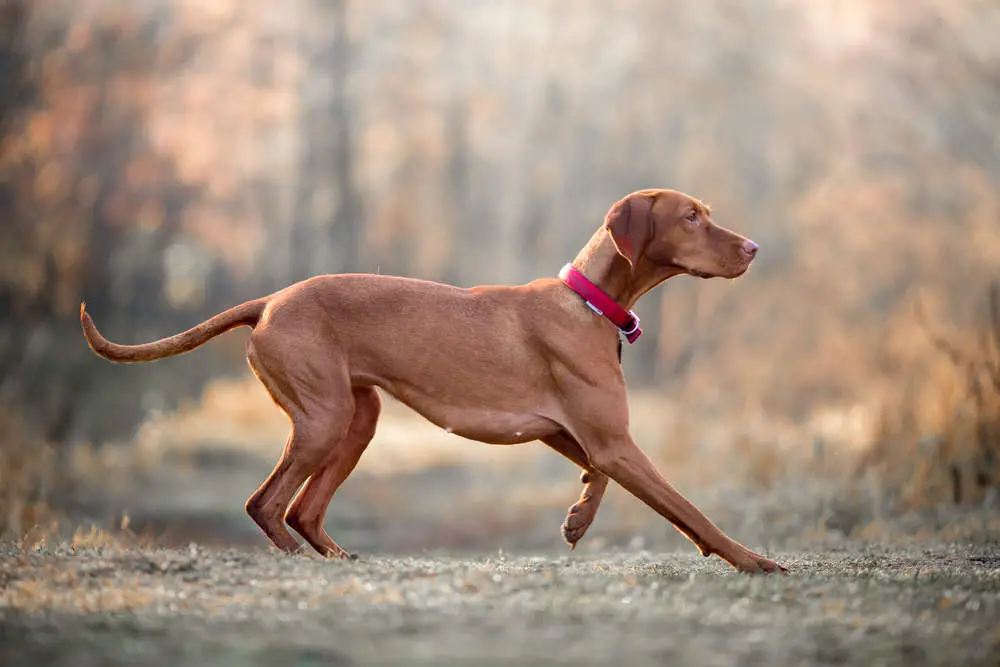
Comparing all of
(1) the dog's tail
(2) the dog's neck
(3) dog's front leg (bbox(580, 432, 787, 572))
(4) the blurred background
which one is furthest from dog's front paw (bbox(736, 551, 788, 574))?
(4) the blurred background

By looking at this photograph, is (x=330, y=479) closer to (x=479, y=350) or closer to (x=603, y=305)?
(x=479, y=350)

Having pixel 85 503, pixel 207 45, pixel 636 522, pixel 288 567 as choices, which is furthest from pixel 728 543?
pixel 207 45

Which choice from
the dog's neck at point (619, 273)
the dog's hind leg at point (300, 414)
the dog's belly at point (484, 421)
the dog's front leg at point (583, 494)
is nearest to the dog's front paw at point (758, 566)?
the dog's front leg at point (583, 494)

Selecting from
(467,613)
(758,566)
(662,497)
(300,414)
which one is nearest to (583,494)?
(662,497)

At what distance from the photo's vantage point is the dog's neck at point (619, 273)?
583 centimetres

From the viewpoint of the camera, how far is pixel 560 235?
2481 centimetres

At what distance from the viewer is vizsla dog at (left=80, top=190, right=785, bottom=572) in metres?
5.52

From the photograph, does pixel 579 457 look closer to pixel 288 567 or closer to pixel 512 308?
pixel 512 308

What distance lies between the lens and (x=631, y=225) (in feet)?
18.8

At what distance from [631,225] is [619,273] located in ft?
0.81

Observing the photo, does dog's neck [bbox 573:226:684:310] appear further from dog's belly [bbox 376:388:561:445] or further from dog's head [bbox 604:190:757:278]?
dog's belly [bbox 376:388:561:445]

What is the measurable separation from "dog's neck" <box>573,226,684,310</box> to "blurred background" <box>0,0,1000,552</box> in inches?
121

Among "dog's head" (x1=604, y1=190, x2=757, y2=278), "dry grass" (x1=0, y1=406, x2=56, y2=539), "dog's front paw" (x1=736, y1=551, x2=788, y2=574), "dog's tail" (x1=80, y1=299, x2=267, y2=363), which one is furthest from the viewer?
"dry grass" (x1=0, y1=406, x2=56, y2=539)

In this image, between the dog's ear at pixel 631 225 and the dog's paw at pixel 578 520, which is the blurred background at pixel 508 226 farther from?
the dog's ear at pixel 631 225
